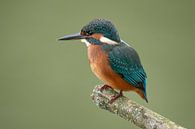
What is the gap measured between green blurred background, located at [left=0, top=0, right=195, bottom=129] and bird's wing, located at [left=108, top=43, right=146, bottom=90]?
2.25m

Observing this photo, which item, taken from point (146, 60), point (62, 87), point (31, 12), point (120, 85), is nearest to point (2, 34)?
point (31, 12)

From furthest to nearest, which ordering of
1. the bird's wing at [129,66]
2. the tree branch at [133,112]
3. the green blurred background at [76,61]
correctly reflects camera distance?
1. the green blurred background at [76,61]
2. the bird's wing at [129,66]
3. the tree branch at [133,112]

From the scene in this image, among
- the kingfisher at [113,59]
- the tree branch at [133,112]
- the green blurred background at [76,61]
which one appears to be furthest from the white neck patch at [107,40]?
the green blurred background at [76,61]

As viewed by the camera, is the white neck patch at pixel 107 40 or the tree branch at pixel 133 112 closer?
the tree branch at pixel 133 112

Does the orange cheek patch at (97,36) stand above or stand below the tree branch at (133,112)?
above

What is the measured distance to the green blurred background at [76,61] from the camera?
6.19m

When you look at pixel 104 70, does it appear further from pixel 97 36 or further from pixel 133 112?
pixel 133 112

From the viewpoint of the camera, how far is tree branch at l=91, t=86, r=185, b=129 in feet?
9.70

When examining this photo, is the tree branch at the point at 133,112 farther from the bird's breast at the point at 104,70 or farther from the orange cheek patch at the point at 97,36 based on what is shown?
the orange cheek patch at the point at 97,36

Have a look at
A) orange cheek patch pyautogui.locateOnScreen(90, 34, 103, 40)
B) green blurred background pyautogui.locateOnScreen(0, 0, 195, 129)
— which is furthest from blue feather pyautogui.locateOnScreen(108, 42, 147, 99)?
green blurred background pyautogui.locateOnScreen(0, 0, 195, 129)

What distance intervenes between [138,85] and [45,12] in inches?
163

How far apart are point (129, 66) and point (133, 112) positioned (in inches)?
20.2

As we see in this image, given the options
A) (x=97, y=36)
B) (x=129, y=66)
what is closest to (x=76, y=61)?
(x=97, y=36)

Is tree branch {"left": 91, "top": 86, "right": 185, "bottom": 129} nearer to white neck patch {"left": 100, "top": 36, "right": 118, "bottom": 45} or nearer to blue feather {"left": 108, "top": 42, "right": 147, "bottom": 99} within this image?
blue feather {"left": 108, "top": 42, "right": 147, "bottom": 99}
